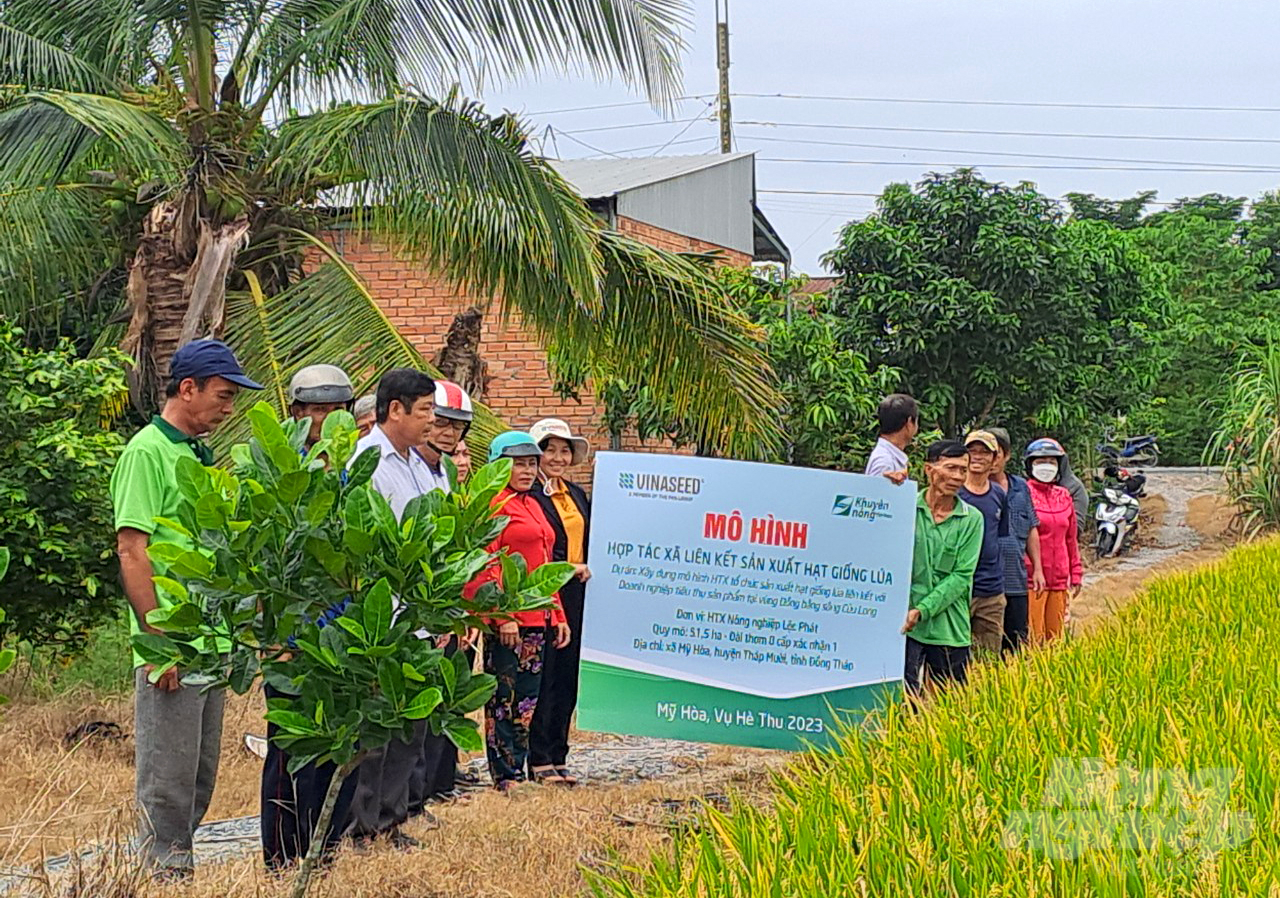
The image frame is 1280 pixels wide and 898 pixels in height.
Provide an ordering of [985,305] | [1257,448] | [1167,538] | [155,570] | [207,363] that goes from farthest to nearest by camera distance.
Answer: [1167,538] < [1257,448] < [985,305] < [207,363] < [155,570]

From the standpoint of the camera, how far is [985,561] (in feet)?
21.4

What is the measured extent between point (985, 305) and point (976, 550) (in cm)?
904

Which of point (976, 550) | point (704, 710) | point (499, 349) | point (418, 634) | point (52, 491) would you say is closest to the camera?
point (418, 634)

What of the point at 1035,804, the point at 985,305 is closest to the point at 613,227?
the point at 985,305

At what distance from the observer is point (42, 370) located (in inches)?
257

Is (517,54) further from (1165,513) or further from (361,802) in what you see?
(1165,513)

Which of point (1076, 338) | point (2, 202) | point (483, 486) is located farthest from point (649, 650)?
point (1076, 338)

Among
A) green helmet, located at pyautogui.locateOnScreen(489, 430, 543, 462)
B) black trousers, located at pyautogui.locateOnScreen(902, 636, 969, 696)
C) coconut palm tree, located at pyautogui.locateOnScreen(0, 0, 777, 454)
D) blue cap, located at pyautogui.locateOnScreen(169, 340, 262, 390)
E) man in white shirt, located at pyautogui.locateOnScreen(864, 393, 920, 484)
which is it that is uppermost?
coconut palm tree, located at pyautogui.locateOnScreen(0, 0, 777, 454)

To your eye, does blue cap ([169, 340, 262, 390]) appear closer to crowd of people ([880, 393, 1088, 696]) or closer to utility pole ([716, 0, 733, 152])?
crowd of people ([880, 393, 1088, 696])

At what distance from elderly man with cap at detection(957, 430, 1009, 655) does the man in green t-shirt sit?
3517 mm

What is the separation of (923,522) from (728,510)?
830mm

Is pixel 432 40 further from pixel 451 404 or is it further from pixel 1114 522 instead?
pixel 1114 522

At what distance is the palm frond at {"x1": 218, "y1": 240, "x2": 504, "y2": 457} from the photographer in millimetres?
7465

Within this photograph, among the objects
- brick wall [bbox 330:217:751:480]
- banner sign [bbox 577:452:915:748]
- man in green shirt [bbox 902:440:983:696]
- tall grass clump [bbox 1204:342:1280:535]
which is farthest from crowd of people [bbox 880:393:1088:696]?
tall grass clump [bbox 1204:342:1280:535]
